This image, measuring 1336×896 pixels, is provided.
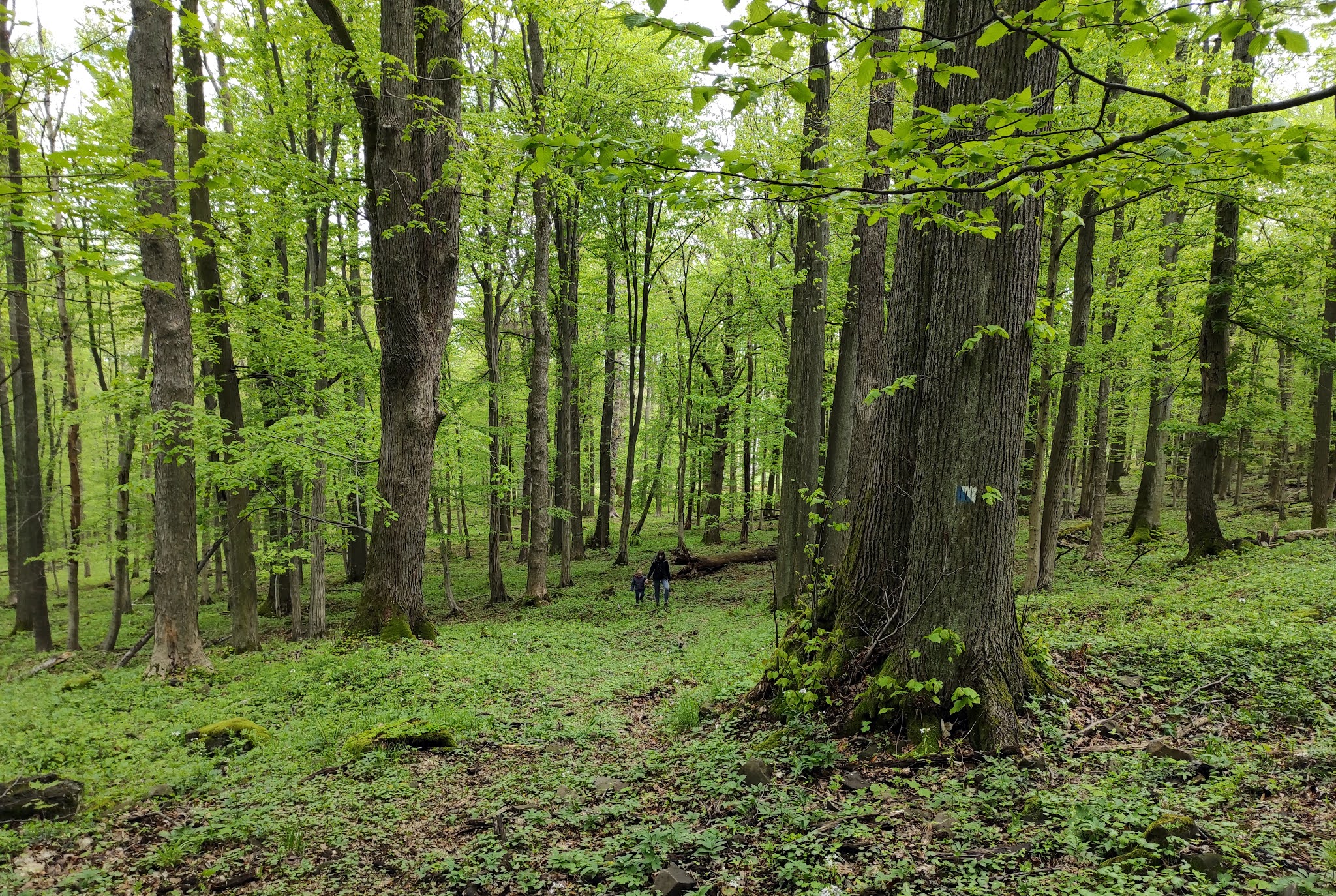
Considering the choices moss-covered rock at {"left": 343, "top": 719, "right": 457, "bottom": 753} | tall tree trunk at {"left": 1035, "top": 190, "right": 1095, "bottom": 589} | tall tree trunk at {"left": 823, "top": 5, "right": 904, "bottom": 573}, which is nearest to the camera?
moss-covered rock at {"left": 343, "top": 719, "right": 457, "bottom": 753}

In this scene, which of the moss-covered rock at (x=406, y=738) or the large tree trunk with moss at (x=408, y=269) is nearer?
the moss-covered rock at (x=406, y=738)

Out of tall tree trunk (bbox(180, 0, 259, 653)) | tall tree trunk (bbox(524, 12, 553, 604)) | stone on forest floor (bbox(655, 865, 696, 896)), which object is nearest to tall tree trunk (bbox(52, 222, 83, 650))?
tall tree trunk (bbox(180, 0, 259, 653))

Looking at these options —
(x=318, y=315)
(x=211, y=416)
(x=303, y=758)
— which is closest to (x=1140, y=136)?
(x=303, y=758)

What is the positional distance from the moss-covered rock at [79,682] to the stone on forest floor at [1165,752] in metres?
12.1

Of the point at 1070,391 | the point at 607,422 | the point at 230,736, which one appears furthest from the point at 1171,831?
the point at 607,422

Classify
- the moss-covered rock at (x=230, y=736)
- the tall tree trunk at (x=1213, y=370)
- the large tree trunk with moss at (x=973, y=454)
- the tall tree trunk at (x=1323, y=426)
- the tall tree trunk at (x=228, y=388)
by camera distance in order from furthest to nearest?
the tall tree trunk at (x=1323, y=426) → the tall tree trunk at (x=1213, y=370) → the tall tree trunk at (x=228, y=388) → the moss-covered rock at (x=230, y=736) → the large tree trunk with moss at (x=973, y=454)

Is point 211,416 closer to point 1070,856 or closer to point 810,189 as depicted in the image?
point 810,189

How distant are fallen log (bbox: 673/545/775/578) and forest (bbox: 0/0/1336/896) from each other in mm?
130

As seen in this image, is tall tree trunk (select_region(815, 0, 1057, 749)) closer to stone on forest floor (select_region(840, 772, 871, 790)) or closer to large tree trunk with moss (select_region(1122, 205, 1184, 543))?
stone on forest floor (select_region(840, 772, 871, 790))

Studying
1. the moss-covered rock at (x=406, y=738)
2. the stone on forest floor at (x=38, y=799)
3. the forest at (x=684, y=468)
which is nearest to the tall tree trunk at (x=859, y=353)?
the forest at (x=684, y=468)

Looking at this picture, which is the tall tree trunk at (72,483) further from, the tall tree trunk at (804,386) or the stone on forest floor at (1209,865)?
the stone on forest floor at (1209,865)

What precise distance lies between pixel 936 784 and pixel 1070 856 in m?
0.86

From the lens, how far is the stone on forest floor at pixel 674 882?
321 cm

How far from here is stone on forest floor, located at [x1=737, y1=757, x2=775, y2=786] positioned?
426 centimetres
